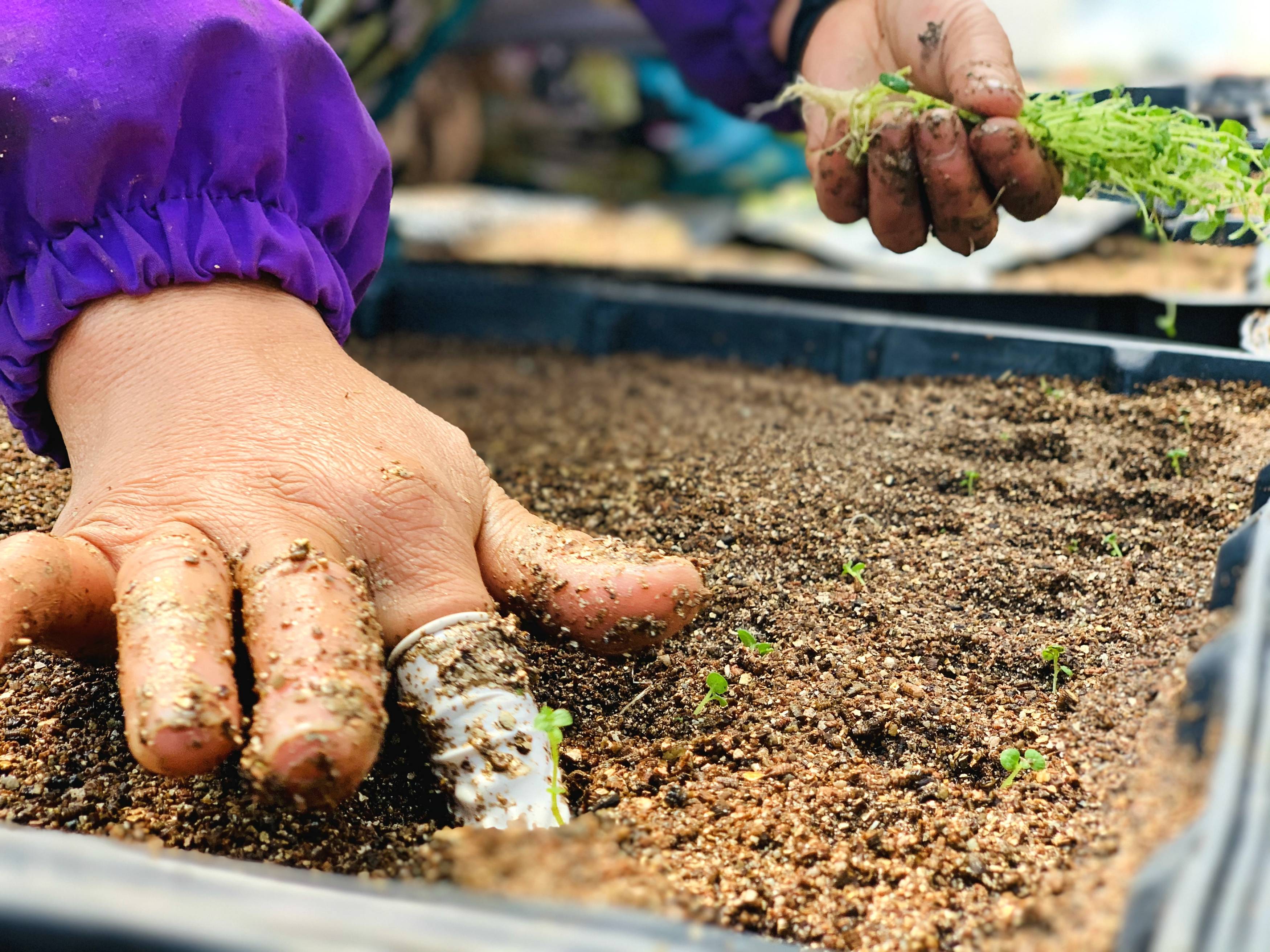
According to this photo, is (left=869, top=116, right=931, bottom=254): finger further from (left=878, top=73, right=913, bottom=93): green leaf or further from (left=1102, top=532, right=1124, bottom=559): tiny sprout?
(left=1102, top=532, right=1124, bottom=559): tiny sprout

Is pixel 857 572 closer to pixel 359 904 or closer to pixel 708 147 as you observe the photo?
pixel 359 904

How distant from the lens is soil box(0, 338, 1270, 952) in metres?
0.70

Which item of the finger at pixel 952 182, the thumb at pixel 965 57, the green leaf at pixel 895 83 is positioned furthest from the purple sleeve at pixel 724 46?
the finger at pixel 952 182

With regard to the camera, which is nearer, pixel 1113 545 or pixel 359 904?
pixel 359 904

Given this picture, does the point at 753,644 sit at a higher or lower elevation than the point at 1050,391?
lower

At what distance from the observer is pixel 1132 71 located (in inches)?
123

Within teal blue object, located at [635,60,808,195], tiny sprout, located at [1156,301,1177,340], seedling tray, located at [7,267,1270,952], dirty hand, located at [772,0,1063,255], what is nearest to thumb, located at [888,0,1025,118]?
dirty hand, located at [772,0,1063,255]

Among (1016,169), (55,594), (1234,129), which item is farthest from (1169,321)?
(55,594)

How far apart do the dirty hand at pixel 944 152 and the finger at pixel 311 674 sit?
896mm

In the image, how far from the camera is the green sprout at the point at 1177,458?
1.22 meters

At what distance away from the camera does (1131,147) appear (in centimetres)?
122

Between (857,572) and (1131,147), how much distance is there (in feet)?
2.38

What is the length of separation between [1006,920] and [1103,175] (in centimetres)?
101

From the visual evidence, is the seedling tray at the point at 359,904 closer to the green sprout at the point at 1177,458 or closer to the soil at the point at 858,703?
the soil at the point at 858,703
